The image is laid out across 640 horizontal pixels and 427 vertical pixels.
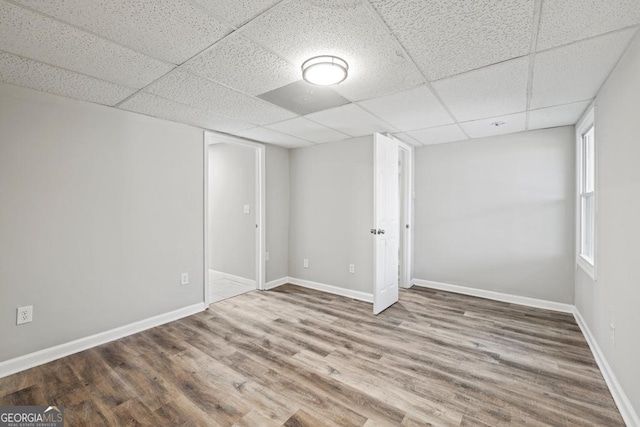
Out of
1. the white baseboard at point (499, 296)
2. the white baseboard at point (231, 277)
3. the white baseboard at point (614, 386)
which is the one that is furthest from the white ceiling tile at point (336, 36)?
the white baseboard at point (231, 277)

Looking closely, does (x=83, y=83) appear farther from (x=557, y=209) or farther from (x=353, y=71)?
(x=557, y=209)

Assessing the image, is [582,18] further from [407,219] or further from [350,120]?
[407,219]

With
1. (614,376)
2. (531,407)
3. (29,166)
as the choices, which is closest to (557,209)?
(614,376)

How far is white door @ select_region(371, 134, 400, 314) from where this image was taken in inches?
133

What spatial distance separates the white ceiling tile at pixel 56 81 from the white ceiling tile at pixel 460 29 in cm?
211

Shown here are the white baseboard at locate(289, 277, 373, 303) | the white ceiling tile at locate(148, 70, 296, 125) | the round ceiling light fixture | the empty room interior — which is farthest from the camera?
the white baseboard at locate(289, 277, 373, 303)

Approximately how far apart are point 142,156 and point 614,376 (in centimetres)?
427

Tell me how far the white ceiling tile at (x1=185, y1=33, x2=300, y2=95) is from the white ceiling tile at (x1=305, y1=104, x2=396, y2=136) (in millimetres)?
782

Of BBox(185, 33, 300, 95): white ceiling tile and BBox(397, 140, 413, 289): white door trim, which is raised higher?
BBox(185, 33, 300, 95): white ceiling tile

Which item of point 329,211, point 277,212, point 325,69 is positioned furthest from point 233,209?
point 325,69

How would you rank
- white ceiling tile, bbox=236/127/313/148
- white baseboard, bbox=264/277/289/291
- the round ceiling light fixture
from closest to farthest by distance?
the round ceiling light fixture → white ceiling tile, bbox=236/127/313/148 → white baseboard, bbox=264/277/289/291

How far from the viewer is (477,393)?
79.3 inches

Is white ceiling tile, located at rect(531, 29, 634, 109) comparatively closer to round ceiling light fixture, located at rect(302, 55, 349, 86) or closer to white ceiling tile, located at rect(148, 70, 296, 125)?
round ceiling light fixture, located at rect(302, 55, 349, 86)

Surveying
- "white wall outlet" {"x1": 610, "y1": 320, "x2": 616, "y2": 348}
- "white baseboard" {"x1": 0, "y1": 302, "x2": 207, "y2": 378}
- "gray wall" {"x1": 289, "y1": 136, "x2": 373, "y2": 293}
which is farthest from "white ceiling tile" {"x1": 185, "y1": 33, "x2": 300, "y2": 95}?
"white wall outlet" {"x1": 610, "y1": 320, "x2": 616, "y2": 348}
